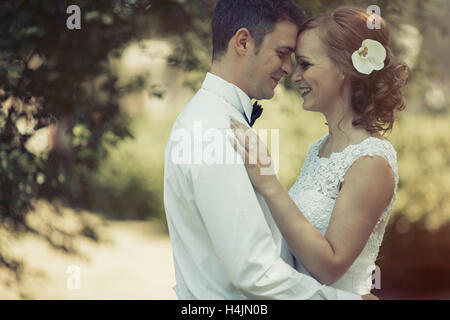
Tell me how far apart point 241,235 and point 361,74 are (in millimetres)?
1176

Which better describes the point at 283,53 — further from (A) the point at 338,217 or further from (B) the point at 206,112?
(A) the point at 338,217

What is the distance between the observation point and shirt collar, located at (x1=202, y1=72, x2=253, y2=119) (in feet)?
7.68

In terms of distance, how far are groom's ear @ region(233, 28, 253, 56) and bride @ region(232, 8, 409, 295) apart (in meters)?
0.34

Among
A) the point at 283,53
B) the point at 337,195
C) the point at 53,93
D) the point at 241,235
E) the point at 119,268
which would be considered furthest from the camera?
the point at 119,268

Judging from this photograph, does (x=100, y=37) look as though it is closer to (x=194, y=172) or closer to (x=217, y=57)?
(x=217, y=57)

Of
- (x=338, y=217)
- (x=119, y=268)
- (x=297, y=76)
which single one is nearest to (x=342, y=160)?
(x=338, y=217)

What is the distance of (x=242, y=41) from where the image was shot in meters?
2.39

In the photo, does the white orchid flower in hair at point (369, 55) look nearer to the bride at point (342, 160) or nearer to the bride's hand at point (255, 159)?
the bride at point (342, 160)

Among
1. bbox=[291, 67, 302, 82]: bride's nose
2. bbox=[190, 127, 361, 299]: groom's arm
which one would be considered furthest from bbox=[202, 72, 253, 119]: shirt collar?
bbox=[291, 67, 302, 82]: bride's nose

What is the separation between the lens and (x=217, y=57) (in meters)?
2.44

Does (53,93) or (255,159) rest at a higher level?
(53,93)

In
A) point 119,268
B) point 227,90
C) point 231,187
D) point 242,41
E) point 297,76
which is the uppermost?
point 242,41

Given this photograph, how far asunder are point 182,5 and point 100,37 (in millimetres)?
788
